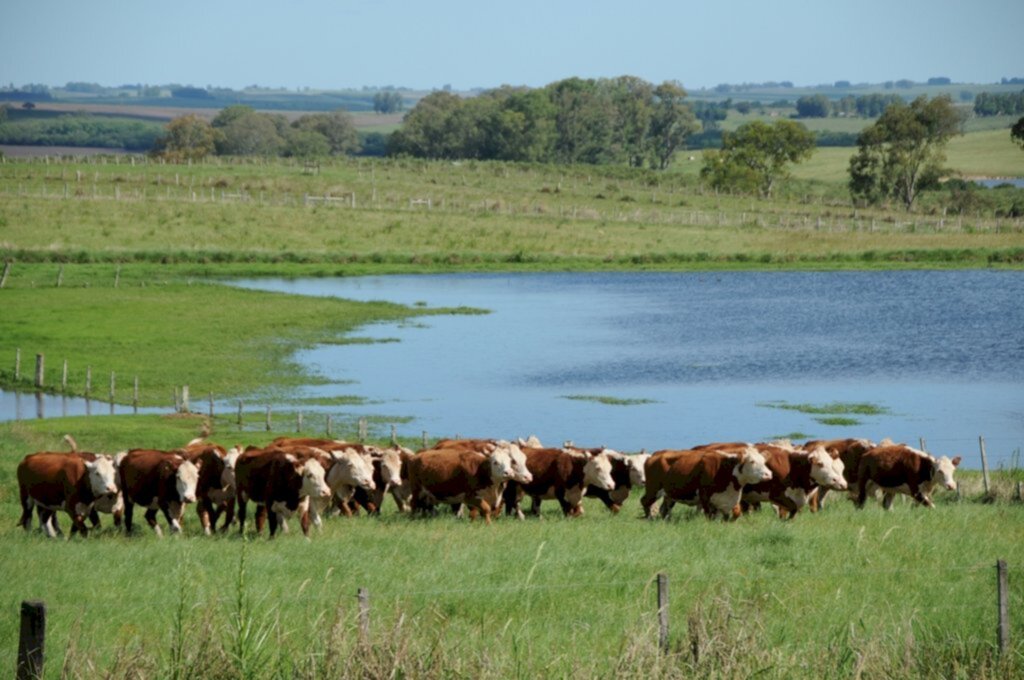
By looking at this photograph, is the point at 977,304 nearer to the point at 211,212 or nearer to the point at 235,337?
the point at 235,337

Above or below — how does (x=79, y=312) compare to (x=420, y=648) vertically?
below

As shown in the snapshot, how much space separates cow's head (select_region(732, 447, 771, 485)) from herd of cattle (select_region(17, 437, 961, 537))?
21 mm

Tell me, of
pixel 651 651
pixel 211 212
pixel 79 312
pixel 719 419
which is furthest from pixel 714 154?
pixel 651 651

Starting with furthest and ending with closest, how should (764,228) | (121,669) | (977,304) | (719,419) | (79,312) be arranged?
(764,228) < (977,304) < (79,312) < (719,419) < (121,669)

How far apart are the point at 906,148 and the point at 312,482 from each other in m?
118

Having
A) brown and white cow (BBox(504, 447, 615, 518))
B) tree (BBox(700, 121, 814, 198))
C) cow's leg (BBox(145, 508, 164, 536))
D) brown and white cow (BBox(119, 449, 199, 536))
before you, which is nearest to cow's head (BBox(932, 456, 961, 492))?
brown and white cow (BBox(504, 447, 615, 518))

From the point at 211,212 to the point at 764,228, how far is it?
3873 centimetres

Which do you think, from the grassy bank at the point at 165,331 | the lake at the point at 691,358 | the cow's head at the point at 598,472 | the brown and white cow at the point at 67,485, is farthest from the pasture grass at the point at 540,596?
the grassy bank at the point at 165,331

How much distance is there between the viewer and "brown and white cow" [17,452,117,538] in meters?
24.3

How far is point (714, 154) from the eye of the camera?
153 meters

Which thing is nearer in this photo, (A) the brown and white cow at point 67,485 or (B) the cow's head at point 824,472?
(A) the brown and white cow at point 67,485

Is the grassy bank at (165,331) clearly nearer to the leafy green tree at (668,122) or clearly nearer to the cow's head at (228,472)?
the cow's head at (228,472)

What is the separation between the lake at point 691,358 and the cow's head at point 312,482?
16561 mm

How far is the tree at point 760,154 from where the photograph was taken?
143 m
